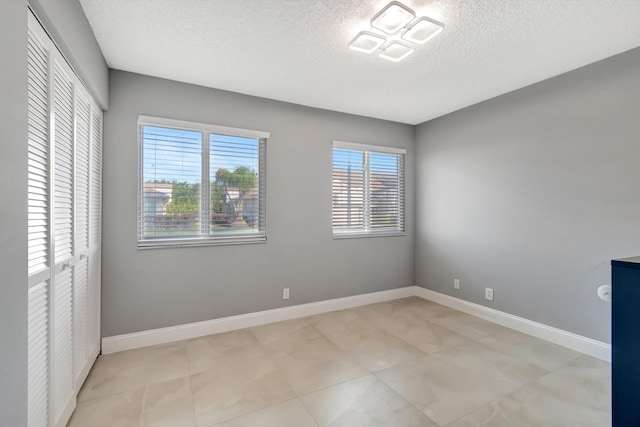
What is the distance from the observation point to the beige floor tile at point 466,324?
303cm

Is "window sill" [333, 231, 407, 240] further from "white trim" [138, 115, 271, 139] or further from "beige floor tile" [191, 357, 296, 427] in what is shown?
"beige floor tile" [191, 357, 296, 427]

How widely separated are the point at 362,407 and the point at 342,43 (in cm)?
259

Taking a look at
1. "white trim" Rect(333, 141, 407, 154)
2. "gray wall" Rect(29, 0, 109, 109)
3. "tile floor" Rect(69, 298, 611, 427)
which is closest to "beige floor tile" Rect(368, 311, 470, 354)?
"tile floor" Rect(69, 298, 611, 427)

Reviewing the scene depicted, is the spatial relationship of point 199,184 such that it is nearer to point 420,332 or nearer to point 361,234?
point 361,234

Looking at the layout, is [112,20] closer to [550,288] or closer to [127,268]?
[127,268]

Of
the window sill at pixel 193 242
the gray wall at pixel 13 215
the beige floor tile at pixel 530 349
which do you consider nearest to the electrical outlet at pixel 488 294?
the beige floor tile at pixel 530 349

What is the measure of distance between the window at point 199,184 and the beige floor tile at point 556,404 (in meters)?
2.49

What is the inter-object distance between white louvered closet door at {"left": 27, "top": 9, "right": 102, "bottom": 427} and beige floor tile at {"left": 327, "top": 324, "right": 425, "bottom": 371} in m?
2.02

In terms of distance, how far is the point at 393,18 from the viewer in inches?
74.6

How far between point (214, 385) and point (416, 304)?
2.76 meters

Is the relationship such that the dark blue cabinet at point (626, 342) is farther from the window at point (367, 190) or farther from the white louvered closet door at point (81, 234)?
the white louvered closet door at point (81, 234)

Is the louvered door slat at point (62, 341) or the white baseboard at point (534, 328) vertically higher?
the louvered door slat at point (62, 341)

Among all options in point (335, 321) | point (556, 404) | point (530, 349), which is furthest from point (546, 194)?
point (335, 321)

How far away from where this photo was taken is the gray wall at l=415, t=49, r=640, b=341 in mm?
2395
